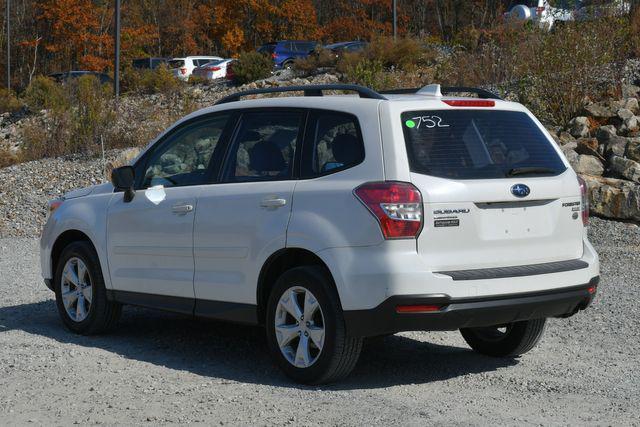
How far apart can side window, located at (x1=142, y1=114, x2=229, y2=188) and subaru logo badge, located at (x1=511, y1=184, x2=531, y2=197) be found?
7.08 ft

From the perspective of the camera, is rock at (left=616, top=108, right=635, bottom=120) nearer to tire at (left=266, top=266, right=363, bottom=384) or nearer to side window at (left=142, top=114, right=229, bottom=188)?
side window at (left=142, top=114, right=229, bottom=188)

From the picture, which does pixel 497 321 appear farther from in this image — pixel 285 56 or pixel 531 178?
pixel 285 56

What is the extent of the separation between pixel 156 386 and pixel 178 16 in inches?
2322

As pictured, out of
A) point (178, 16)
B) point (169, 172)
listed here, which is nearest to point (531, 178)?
point (169, 172)

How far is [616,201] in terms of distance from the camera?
1416 cm

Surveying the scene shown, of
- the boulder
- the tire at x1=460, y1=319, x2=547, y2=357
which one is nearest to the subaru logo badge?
the tire at x1=460, y1=319, x2=547, y2=357

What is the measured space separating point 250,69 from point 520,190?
105ft

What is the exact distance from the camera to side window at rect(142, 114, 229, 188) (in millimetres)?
7398

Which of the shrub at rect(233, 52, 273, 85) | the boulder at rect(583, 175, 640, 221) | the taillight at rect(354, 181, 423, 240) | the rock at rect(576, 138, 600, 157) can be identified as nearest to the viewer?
the taillight at rect(354, 181, 423, 240)

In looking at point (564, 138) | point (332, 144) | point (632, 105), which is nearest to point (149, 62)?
point (632, 105)

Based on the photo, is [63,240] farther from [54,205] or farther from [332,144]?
[332,144]

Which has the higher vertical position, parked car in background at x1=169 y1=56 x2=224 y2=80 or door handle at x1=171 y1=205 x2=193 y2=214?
door handle at x1=171 y1=205 x2=193 y2=214

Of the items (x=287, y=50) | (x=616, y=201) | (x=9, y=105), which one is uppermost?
(x=616, y=201)

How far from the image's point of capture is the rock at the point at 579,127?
1703cm
